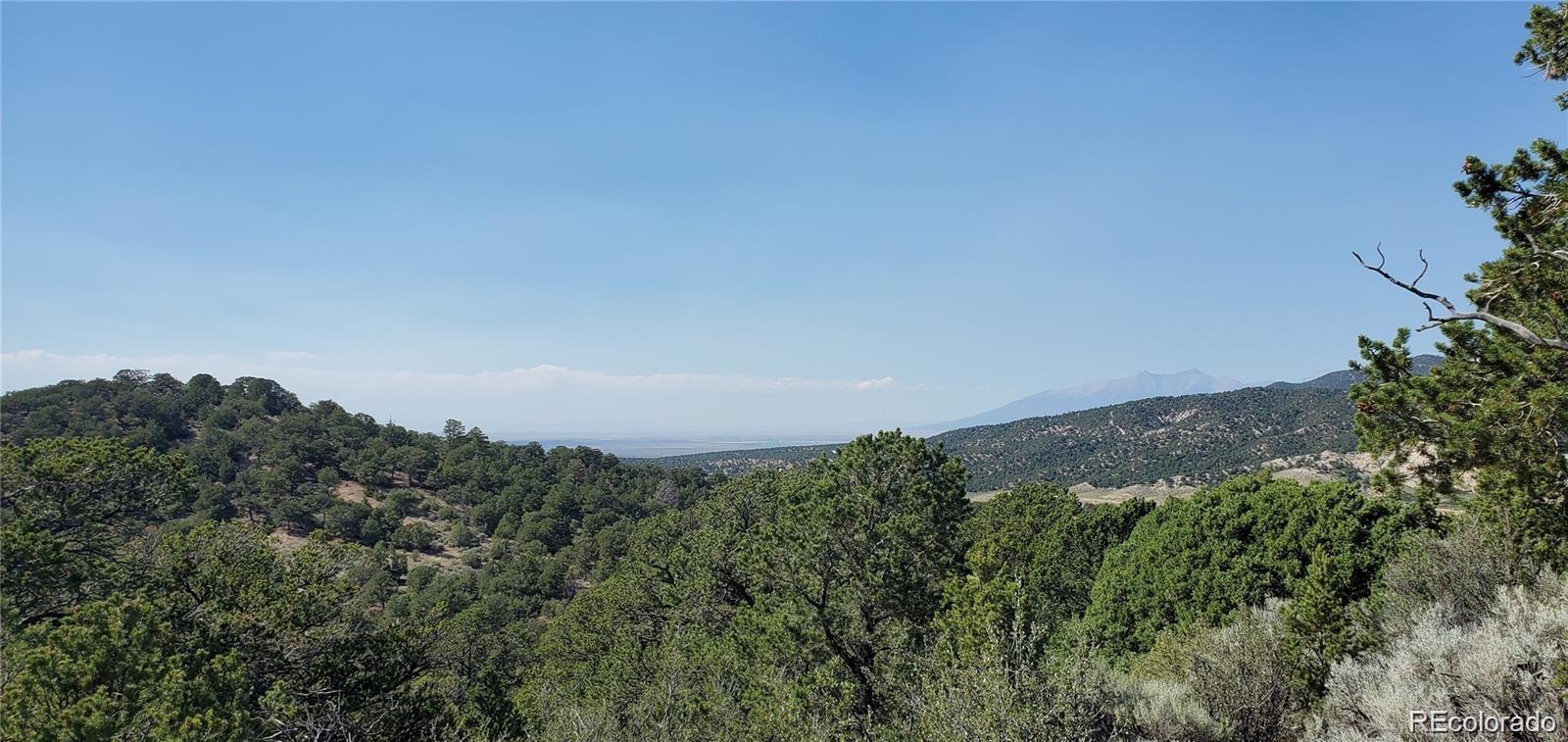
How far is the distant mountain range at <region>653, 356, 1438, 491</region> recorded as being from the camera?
366ft

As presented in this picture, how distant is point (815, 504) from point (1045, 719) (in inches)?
416

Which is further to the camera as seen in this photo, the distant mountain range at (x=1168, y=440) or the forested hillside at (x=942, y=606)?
the distant mountain range at (x=1168, y=440)

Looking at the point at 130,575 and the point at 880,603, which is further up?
the point at 130,575

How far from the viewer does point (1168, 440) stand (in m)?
139

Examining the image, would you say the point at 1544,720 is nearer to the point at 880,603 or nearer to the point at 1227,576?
the point at 880,603

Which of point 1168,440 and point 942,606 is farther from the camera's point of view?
point 1168,440

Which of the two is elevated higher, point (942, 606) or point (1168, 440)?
point (942, 606)

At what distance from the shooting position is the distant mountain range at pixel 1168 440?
366 ft

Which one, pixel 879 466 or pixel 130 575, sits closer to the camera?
pixel 130 575

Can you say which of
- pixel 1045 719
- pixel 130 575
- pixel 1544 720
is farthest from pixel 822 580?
pixel 130 575

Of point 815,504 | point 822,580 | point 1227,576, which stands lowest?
point 1227,576

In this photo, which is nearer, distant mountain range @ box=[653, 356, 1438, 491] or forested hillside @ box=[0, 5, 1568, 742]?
forested hillside @ box=[0, 5, 1568, 742]

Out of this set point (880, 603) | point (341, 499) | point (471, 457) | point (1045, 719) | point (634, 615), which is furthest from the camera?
point (471, 457)

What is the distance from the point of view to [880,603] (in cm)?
1747
